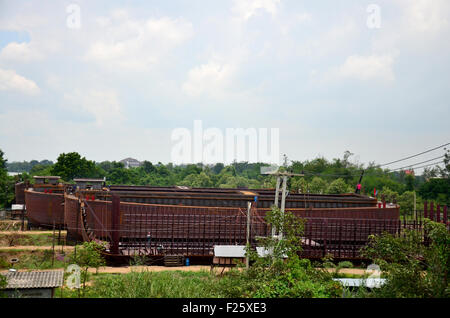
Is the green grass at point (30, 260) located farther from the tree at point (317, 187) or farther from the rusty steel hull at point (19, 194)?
the tree at point (317, 187)

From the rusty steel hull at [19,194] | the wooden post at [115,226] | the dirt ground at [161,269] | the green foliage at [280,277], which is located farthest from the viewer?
the rusty steel hull at [19,194]

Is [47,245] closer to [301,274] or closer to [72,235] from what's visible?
[72,235]

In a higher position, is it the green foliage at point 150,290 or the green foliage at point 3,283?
the green foliage at point 3,283

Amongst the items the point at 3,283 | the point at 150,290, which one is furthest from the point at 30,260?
the point at 150,290

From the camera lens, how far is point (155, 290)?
372 inches

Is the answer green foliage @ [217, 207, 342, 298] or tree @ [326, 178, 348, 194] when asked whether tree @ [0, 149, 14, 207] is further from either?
green foliage @ [217, 207, 342, 298]

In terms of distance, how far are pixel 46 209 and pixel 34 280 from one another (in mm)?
18358

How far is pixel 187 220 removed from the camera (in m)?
20.1

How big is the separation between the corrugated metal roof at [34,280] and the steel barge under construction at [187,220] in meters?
6.26

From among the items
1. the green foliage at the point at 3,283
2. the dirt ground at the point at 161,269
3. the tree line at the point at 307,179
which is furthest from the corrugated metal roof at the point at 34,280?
the tree line at the point at 307,179

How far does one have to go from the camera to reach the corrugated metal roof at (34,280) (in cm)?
970

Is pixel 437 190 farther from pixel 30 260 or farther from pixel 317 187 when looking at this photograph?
pixel 30 260
